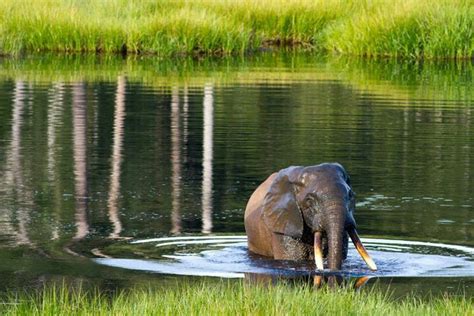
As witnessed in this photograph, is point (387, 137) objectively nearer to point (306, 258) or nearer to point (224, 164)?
point (224, 164)

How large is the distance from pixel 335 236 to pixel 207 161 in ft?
26.3

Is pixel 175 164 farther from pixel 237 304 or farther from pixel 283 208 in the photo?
pixel 237 304

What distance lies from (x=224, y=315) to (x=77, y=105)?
16.9 meters

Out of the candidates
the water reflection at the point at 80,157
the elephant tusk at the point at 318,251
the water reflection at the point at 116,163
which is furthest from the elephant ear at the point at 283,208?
the water reflection at the point at 80,157

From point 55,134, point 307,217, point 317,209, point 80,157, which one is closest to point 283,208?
point 307,217

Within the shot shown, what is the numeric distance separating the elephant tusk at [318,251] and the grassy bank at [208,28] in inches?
1072

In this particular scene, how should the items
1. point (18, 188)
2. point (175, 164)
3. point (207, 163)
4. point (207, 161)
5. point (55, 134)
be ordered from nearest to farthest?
point (18, 188) → point (175, 164) → point (207, 163) → point (207, 161) → point (55, 134)

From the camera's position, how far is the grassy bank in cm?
3825

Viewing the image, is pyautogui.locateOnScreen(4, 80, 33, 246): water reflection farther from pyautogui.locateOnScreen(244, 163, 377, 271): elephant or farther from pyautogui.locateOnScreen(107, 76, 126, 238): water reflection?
pyautogui.locateOnScreen(244, 163, 377, 271): elephant

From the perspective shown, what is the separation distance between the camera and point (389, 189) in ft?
51.0

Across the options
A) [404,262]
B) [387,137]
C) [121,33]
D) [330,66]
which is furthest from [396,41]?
[404,262]

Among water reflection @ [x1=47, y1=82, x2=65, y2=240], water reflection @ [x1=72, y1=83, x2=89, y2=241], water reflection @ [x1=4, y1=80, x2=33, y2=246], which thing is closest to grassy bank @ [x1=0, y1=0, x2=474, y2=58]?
water reflection @ [x1=47, y1=82, x2=65, y2=240]

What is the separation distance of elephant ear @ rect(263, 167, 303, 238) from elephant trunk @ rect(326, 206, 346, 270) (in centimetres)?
53

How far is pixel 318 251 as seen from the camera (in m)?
10.5
